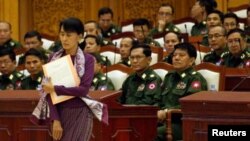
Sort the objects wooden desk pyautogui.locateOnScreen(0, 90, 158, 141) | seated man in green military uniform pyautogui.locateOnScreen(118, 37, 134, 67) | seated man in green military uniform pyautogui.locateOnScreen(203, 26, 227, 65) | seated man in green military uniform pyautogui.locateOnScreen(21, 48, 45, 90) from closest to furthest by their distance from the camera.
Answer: wooden desk pyautogui.locateOnScreen(0, 90, 158, 141), seated man in green military uniform pyautogui.locateOnScreen(21, 48, 45, 90), seated man in green military uniform pyautogui.locateOnScreen(203, 26, 227, 65), seated man in green military uniform pyautogui.locateOnScreen(118, 37, 134, 67)

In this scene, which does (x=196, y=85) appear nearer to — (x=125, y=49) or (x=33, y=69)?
(x=33, y=69)

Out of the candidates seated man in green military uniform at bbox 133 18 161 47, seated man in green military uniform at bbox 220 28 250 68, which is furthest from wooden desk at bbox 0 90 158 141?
seated man in green military uniform at bbox 133 18 161 47

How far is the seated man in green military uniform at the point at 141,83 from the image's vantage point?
6.32m

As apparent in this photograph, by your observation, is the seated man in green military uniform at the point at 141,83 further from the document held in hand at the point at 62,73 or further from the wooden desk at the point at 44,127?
the document held in hand at the point at 62,73

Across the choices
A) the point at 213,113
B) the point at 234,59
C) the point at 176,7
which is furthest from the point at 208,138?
the point at 176,7

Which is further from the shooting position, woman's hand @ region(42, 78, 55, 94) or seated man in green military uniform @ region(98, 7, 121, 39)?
seated man in green military uniform @ region(98, 7, 121, 39)

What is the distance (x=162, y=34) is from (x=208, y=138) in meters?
4.13

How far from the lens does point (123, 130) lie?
18.2ft

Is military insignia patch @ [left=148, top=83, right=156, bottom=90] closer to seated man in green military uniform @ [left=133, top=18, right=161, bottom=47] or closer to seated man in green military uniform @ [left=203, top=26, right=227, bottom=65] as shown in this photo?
seated man in green military uniform @ [left=203, top=26, right=227, bottom=65]

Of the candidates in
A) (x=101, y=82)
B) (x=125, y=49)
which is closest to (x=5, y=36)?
Answer: (x=125, y=49)

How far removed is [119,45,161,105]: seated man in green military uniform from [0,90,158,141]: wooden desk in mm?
633

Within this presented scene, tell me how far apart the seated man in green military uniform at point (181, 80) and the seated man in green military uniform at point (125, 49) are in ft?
5.14

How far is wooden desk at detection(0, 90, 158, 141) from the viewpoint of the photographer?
539 centimetres

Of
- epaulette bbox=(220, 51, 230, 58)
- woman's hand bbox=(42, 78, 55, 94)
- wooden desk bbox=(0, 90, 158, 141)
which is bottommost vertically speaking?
wooden desk bbox=(0, 90, 158, 141)
